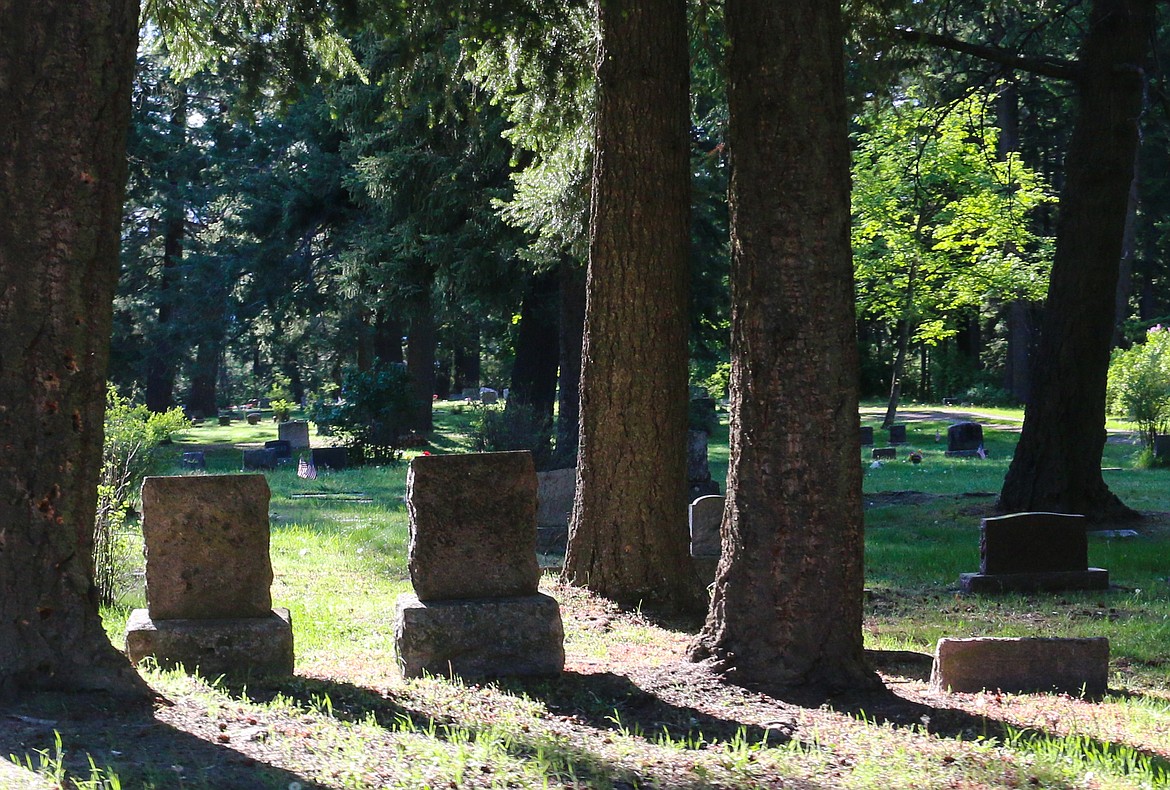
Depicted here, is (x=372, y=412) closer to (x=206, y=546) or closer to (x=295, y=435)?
(x=295, y=435)

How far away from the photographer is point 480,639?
6973 mm

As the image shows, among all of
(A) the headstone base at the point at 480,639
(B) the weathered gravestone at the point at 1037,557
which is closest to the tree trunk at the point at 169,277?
(B) the weathered gravestone at the point at 1037,557

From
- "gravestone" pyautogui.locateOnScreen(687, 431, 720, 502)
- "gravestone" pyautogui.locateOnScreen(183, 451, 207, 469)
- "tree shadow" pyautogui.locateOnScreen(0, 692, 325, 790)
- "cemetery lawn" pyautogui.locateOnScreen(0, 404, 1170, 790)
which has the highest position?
"gravestone" pyautogui.locateOnScreen(687, 431, 720, 502)

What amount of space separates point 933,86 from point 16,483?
10783mm

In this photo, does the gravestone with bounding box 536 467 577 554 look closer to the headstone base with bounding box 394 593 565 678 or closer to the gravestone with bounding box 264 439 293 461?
the headstone base with bounding box 394 593 565 678

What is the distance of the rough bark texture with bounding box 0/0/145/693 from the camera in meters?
5.26

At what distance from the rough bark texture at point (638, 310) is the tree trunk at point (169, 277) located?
23.0 meters

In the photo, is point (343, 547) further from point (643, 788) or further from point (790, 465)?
point (643, 788)

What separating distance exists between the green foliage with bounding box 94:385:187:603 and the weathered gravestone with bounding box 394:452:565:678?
2.01 metres

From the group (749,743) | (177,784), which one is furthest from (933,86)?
(177,784)

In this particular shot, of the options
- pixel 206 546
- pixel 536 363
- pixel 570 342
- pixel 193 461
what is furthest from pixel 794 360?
pixel 193 461

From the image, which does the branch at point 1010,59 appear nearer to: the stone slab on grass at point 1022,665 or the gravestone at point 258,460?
the stone slab on grass at point 1022,665

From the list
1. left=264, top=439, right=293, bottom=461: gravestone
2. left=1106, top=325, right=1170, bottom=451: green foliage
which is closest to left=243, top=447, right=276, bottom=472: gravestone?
left=264, top=439, right=293, bottom=461: gravestone

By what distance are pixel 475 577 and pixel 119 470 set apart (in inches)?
315
